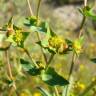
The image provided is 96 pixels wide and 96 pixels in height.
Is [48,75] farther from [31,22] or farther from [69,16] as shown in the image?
[69,16]

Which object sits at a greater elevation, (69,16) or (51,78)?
(51,78)

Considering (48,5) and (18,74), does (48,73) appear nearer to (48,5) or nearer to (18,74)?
→ (18,74)

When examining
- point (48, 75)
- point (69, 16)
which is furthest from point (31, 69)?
point (69, 16)

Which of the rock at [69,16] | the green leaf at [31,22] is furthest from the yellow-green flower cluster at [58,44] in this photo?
the rock at [69,16]

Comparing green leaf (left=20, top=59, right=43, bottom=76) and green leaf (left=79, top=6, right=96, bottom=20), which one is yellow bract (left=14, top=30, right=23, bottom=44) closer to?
green leaf (left=20, top=59, right=43, bottom=76)

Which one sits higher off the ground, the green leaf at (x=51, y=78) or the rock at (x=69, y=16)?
the green leaf at (x=51, y=78)

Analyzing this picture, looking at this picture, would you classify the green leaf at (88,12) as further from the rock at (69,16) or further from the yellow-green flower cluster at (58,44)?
the rock at (69,16)

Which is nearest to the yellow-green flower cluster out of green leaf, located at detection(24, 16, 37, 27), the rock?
green leaf, located at detection(24, 16, 37, 27)

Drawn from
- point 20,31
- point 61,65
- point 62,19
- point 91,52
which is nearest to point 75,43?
point 20,31

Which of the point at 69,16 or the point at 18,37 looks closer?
the point at 18,37
